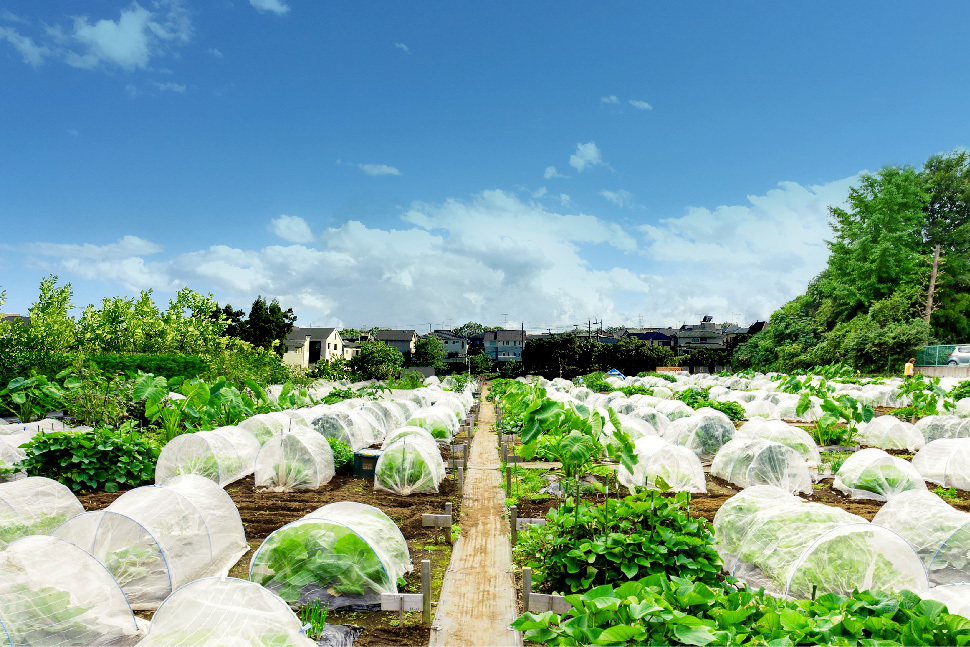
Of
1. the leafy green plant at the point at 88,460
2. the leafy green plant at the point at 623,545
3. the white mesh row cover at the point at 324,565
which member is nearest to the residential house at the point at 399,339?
the leafy green plant at the point at 88,460

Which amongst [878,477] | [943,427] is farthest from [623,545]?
[943,427]

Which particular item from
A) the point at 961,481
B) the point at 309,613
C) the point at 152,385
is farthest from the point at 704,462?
the point at 152,385

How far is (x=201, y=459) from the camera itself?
1125 cm

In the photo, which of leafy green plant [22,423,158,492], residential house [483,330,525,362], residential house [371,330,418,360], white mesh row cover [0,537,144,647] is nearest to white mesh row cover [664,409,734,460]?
leafy green plant [22,423,158,492]

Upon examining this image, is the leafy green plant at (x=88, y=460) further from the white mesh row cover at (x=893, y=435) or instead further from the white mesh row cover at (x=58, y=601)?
the white mesh row cover at (x=893, y=435)

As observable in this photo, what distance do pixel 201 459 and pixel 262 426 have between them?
305 cm

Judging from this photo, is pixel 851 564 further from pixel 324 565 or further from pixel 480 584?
pixel 324 565

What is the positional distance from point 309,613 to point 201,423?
9.66 meters

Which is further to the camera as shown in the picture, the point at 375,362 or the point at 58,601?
the point at 375,362

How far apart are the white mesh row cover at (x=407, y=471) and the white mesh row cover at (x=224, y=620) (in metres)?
6.80

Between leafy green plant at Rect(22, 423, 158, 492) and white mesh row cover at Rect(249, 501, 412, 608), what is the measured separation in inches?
262

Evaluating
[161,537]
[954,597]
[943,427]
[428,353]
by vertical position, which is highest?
[428,353]

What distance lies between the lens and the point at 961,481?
11734 mm

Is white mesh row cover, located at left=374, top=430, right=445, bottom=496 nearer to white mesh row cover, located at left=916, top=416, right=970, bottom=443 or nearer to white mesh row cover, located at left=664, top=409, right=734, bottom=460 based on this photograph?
white mesh row cover, located at left=664, top=409, right=734, bottom=460
